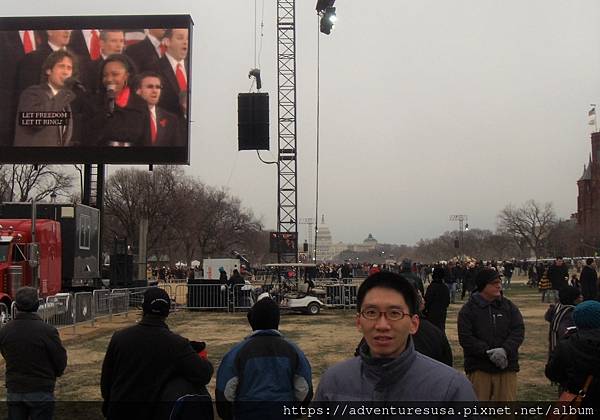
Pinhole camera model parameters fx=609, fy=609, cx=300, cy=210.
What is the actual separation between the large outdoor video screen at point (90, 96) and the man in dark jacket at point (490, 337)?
2091 cm

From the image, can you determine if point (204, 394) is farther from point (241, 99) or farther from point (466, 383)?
point (241, 99)

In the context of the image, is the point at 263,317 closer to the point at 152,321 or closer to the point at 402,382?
the point at 152,321

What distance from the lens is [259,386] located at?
13.5 ft

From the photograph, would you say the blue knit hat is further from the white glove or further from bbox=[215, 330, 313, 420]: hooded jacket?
bbox=[215, 330, 313, 420]: hooded jacket

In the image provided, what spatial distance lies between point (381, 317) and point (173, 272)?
2144 inches

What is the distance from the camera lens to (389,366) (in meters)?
2.41

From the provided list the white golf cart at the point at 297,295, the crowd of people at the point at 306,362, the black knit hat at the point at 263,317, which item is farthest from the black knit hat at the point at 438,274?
the white golf cart at the point at 297,295

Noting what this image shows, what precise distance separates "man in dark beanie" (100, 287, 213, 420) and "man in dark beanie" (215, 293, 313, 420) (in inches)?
7.2

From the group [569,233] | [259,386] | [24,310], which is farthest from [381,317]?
[569,233]

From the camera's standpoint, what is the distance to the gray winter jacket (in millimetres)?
2363

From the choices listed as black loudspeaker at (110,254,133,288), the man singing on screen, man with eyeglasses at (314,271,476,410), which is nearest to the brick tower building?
black loudspeaker at (110,254,133,288)

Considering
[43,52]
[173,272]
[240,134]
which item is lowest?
[173,272]

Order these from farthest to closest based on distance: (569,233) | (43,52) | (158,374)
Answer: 1. (569,233)
2. (43,52)
3. (158,374)

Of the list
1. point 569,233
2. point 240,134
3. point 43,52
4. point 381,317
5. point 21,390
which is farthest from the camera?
point 569,233
